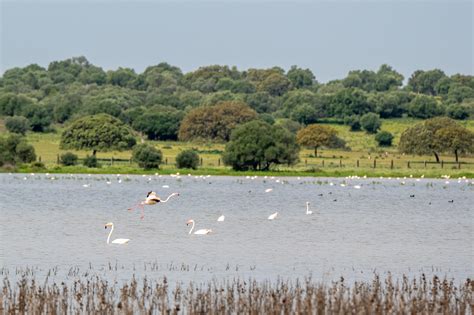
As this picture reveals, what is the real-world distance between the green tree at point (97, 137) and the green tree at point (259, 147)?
1939 centimetres

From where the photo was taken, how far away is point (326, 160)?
114125mm

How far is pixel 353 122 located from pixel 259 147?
211ft

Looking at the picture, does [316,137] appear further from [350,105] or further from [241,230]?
[241,230]

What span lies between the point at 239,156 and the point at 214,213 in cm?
4057

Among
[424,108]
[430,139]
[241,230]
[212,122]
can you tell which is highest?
[424,108]

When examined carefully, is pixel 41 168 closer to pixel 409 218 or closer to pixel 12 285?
pixel 409 218

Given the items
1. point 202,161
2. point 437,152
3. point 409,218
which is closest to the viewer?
point 409,218

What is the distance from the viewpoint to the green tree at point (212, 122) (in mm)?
138375


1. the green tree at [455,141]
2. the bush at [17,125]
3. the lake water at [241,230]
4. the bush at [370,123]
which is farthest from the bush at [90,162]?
the bush at [370,123]

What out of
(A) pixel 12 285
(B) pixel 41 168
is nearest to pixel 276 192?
(B) pixel 41 168

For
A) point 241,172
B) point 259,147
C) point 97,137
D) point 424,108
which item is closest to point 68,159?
point 97,137

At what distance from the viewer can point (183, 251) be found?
116 feet

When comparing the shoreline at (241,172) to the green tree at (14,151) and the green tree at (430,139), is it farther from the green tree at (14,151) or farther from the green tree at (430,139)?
the green tree at (430,139)

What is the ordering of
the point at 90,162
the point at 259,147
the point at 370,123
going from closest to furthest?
1. the point at 259,147
2. the point at 90,162
3. the point at 370,123
